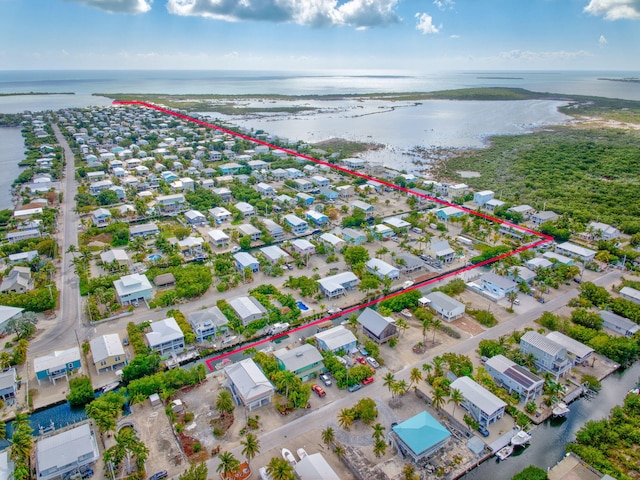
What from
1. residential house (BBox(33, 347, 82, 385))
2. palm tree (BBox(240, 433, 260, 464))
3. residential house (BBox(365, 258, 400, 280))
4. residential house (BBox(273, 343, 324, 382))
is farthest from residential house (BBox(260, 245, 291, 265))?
palm tree (BBox(240, 433, 260, 464))

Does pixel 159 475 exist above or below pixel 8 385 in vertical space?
below

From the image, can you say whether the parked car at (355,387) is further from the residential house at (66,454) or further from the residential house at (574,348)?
the residential house at (66,454)

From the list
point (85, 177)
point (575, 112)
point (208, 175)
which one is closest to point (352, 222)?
point (208, 175)

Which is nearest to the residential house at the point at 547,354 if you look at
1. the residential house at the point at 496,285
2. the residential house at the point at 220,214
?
the residential house at the point at 496,285

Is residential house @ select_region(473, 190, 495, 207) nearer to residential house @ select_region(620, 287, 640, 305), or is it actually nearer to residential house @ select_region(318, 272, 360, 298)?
residential house @ select_region(620, 287, 640, 305)

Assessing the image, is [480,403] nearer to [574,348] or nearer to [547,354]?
[547,354]

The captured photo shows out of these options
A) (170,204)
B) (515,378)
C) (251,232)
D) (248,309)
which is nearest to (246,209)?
(251,232)

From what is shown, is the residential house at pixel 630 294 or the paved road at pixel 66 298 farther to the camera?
the residential house at pixel 630 294
